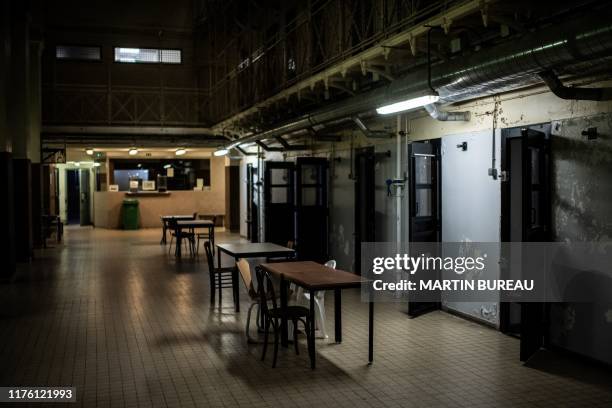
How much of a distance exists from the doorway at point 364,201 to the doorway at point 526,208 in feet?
10.6

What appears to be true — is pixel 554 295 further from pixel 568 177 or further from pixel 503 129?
pixel 503 129

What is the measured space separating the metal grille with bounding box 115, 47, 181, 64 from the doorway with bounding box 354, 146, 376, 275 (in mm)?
9778

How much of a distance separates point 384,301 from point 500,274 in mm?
2394

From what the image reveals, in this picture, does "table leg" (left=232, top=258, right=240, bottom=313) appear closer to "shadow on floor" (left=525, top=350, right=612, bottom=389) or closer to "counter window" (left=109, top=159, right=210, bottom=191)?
"shadow on floor" (left=525, top=350, right=612, bottom=389)

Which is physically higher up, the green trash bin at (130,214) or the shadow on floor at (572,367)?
the green trash bin at (130,214)

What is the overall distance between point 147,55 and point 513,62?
1496 centimetres

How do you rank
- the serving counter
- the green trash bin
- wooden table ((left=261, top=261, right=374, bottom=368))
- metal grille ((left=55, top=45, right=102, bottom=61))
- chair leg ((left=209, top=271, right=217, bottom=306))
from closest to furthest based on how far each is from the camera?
wooden table ((left=261, top=261, right=374, bottom=368)) < chair leg ((left=209, top=271, right=217, bottom=306)) < metal grille ((left=55, top=45, right=102, bottom=61)) < the green trash bin < the serving counter

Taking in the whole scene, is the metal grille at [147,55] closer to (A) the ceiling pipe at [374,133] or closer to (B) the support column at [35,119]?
(B) the support column at [35,119]

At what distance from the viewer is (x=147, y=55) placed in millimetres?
18172

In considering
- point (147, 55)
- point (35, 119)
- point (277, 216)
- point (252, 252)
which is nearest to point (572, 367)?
point (252, 252)

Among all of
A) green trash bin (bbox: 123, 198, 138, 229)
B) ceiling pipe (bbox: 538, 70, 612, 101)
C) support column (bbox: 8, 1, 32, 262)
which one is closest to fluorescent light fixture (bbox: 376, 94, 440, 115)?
ceiling pipe (bbox: 538, 70, 612, 101)

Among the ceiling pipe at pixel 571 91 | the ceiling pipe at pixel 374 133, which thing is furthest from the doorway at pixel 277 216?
the ceiling pipe at pixel 571 91

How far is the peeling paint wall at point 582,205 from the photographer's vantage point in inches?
223

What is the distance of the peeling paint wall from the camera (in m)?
5.66
